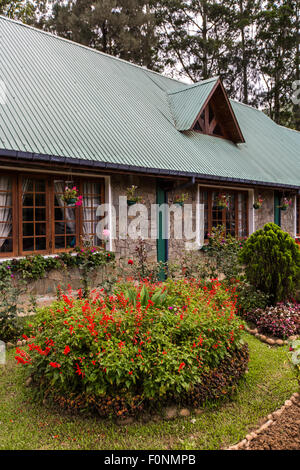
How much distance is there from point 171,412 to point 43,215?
14.4 feet

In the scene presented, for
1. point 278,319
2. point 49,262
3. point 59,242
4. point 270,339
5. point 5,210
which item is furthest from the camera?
point 59,242

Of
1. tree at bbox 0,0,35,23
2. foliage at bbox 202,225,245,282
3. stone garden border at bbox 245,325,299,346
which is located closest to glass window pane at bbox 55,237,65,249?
foliage at bbox 202,225,245,282

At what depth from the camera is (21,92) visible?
671 centimetres

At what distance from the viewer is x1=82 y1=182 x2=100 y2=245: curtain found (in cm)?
697

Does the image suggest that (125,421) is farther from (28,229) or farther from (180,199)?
(180,199)

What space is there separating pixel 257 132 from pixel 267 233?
346 inches

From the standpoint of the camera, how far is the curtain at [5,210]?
5.90 metres

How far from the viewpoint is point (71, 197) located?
20.2ft

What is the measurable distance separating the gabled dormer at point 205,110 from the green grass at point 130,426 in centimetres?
763

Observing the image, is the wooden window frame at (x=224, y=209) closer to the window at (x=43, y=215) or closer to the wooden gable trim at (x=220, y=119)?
the wooden gable trim at (x=220, y=119)

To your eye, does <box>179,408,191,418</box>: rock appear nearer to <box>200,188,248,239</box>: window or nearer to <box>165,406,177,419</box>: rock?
<box>165,406,177,419</box>: rock

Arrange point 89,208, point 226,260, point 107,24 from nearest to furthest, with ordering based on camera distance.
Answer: point 226,260 < point 89,208 < point 107,24

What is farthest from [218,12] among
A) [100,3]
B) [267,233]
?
[267,233]

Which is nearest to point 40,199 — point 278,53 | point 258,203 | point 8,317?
point 8,317
